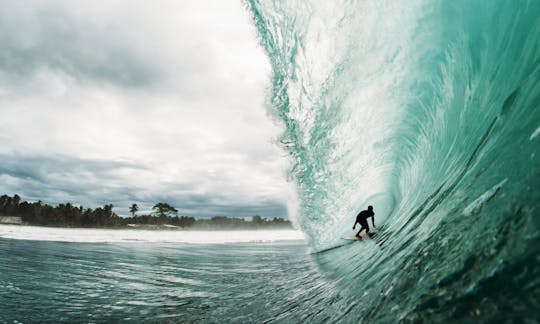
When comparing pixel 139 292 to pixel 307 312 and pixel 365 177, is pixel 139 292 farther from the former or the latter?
pixel 365 177

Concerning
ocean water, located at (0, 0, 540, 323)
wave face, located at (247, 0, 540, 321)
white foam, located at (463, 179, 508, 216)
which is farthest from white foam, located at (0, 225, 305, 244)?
white foam, located at (463, 179, 508, 216)

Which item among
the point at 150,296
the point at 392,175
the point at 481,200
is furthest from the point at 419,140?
the point at 150,296

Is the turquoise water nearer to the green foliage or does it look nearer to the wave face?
the wave face

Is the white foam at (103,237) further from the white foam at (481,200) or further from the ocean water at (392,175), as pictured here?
the white foam at (481,200)

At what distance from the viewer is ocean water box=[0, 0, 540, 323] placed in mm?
2258

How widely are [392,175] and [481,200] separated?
10.3 m

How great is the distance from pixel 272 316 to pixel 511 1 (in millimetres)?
5783

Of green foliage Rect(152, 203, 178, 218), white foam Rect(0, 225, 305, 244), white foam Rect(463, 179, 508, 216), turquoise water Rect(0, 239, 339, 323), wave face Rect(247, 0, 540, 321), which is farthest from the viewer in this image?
green foliage Rect(152, 203, 178, 218)

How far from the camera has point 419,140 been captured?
31.3ft

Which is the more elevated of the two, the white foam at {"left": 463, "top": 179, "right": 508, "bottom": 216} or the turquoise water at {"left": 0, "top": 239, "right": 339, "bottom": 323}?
the white foam at {"left": 463, "top": 179, "right": 508, "bottom": 216}

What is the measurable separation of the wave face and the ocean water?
23mm

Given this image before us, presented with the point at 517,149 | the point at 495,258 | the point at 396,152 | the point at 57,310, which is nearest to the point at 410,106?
the point at 396,152

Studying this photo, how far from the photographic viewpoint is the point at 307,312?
13.9 feet

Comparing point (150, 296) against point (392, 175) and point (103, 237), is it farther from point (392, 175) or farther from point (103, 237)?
point (103, 237)
